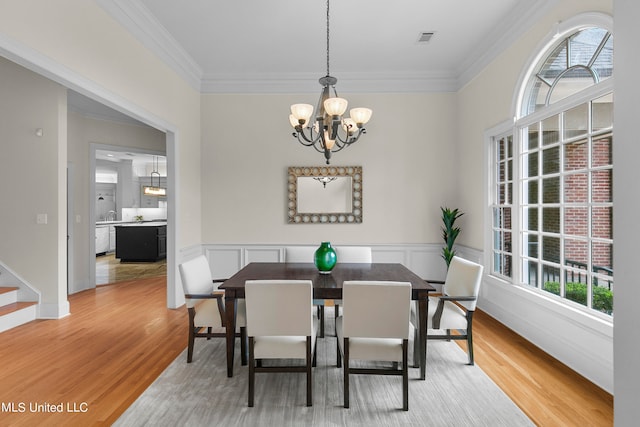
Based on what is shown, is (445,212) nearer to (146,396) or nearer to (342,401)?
(342,401)

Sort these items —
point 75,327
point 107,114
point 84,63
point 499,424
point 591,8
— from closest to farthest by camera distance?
1. point 499,424
2. point 591,8
3. point 84,63
4. point 75,327
5. point 107,114

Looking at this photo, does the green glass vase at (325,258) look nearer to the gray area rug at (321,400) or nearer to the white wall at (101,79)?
the gray area rug at (321,400)

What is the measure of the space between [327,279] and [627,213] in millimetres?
2325

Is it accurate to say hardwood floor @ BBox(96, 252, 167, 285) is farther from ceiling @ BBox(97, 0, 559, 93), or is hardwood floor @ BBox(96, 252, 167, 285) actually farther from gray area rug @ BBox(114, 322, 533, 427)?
gray area rug @ BBox(114, 322, 533, 427)

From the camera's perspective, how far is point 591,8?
2.54 meters

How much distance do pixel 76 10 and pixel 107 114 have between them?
3279 mm

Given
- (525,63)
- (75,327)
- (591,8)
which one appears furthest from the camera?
(75,327)

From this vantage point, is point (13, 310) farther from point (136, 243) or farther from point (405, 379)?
point (136, 243)

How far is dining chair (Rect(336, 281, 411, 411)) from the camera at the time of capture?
2135 mm

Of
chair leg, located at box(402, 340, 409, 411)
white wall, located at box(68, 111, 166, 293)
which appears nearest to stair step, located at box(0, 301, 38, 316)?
white wall, located at box(68, 111, 166, 293)

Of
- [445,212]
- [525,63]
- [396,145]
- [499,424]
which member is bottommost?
[499,424]

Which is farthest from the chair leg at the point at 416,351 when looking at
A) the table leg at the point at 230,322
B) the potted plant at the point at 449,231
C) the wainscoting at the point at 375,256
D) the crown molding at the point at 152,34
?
the crown molding at the point at 152,34

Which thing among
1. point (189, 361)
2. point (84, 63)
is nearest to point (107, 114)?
point (84, 63)

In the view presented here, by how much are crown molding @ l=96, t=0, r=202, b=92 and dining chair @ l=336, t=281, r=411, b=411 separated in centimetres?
320
